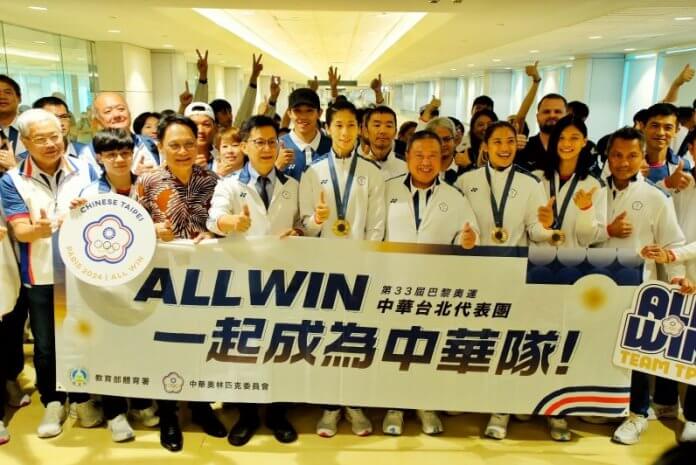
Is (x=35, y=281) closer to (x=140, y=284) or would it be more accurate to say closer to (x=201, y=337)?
(x=140, y=284)

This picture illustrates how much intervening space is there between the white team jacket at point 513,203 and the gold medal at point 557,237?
0.03 meters

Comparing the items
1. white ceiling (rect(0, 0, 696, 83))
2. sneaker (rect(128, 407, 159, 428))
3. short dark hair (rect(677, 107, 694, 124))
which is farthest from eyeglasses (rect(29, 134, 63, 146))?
short dark hair (rect(677, 107, 694, 124))

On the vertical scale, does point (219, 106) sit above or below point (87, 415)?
above

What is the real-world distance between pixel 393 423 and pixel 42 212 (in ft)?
6.73

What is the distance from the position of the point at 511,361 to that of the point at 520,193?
0.87 m

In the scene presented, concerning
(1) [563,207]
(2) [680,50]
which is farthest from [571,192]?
(2) [680,50]

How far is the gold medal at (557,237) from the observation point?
9.39 ft

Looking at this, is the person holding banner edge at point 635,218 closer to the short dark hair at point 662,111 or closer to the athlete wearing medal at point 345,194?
the short dark hair at point 662,111

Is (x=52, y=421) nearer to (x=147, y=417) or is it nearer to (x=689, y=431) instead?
(x=147, y=417)

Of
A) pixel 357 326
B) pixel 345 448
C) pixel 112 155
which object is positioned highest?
pixel 112 155

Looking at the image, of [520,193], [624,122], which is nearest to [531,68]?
[520,193]

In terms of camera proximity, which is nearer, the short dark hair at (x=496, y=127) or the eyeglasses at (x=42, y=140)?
the eyeglasses at (x=42, y=140)

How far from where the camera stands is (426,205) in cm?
288

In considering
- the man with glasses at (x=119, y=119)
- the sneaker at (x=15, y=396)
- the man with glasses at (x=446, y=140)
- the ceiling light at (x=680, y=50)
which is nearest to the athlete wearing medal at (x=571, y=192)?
the man with glasses at (x=446, y=140)
